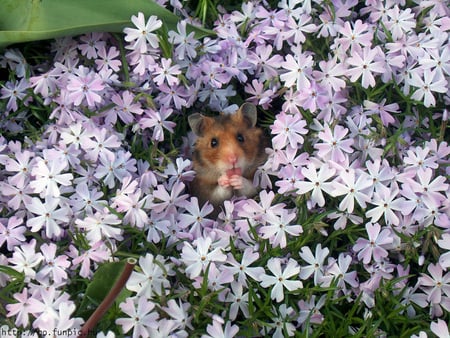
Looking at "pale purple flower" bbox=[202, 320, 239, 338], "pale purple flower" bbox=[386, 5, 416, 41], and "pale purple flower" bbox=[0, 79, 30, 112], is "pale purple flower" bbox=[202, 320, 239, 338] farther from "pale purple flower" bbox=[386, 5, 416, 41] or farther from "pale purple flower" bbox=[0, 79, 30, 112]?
"pale purple flower" bbox=[386, 5, 416, 41]

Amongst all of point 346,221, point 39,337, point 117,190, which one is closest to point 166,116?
point 117,190

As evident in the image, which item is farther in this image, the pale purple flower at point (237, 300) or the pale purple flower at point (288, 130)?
the pale purple flower at point (288, 130)

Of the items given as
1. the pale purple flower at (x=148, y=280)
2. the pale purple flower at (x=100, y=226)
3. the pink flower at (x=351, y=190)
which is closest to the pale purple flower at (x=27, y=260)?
the pale purple flower at (x=100, y=226)

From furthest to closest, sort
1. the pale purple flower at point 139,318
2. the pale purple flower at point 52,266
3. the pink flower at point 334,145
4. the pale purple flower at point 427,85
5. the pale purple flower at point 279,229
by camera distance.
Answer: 1. the pale purple flower at point 427,85
2. the pink flower at point 334,145
3. the pale purple flower at point 279,229
4. the pale purple flower at point 52,266
5. the pale purple flower at point 139,318

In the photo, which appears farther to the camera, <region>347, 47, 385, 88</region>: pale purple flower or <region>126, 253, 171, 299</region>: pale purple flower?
<region>347, 47, 385, 88</region>: pale purple flower

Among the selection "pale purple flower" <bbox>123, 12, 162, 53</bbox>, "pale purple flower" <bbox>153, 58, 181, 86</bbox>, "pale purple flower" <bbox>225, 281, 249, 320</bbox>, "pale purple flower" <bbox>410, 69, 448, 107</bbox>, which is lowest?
"pale purple flower" <bbox>225, 281, 249, 320</bbox>

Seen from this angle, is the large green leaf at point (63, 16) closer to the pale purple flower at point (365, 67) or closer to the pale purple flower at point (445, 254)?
the pale purple flower at point (365, 67)

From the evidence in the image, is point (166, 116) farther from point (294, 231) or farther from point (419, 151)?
point (419, 151)

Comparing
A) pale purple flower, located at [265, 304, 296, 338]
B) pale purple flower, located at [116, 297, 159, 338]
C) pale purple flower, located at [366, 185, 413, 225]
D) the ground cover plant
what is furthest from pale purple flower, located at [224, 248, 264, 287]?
pale purple flower, located at [366, 185, 413, 225]
